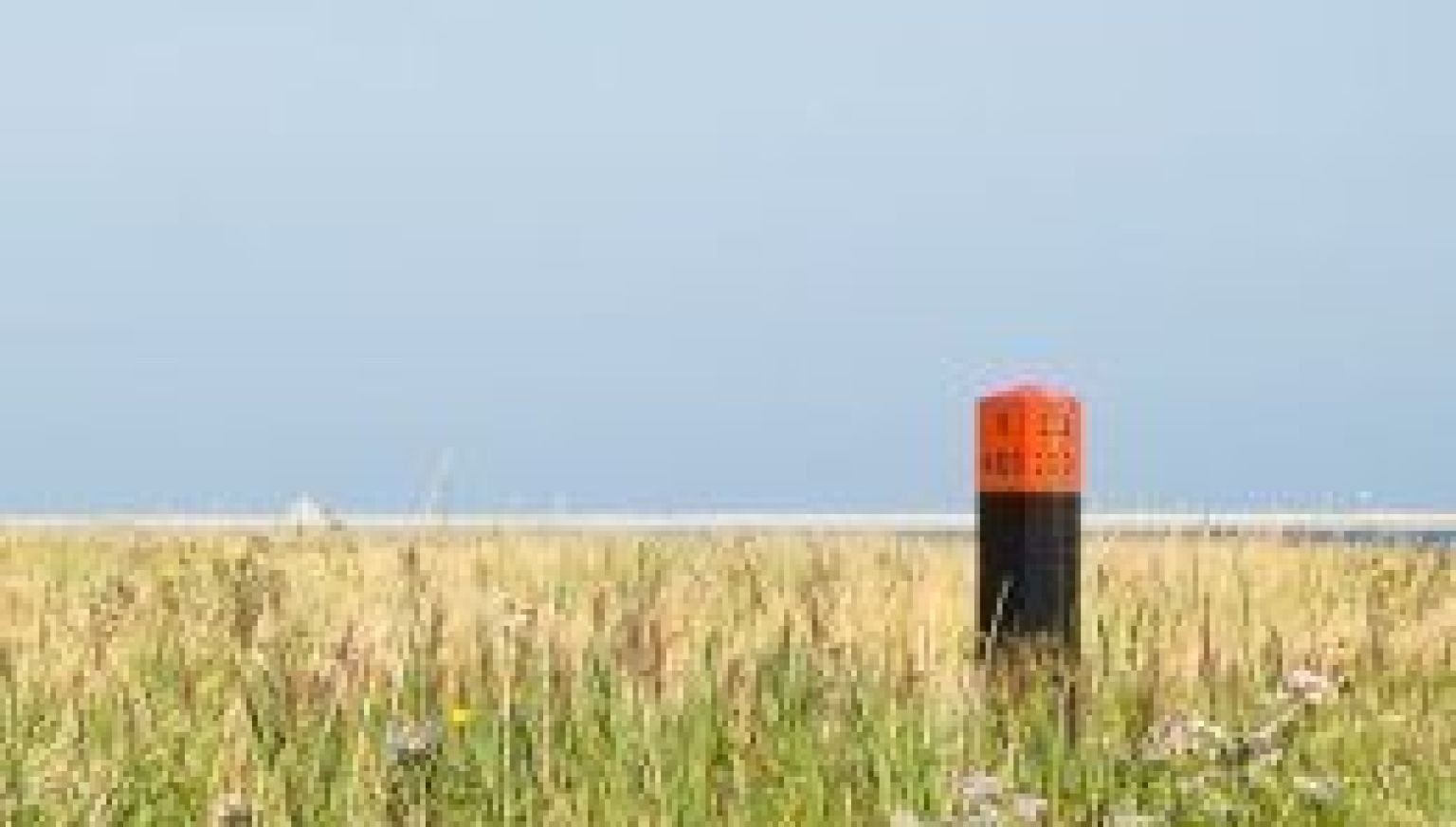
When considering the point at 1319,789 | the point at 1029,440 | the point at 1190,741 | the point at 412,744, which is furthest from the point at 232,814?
the point at 1029,440

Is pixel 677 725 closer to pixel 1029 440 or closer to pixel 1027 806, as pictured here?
pixel 1027 806

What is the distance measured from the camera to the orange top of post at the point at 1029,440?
27.0 ft

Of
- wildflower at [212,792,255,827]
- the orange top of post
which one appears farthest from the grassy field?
the orange top of post

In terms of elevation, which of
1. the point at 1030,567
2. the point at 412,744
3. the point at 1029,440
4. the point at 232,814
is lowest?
the point at 232,814

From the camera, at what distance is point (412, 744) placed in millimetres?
5676

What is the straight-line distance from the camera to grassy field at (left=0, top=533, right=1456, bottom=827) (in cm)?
587

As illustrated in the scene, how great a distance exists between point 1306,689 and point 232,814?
2.59m

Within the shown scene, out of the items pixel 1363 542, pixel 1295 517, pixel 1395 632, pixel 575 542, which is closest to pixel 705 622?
pixel 1395 632

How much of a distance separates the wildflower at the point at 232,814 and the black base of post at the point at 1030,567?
3.32 metres

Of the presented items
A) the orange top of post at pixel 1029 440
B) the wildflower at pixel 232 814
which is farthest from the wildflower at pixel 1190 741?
the orange top of post at pixel 1029 440

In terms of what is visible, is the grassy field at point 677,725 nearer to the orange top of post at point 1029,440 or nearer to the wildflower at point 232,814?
the wildflower at point 232,814

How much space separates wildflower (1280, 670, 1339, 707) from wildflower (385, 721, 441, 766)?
1.94 metres

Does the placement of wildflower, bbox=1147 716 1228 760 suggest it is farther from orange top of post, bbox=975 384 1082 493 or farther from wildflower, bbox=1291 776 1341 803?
orange top of post, bbox=975 384 1082 493

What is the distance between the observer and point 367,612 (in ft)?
36.4
